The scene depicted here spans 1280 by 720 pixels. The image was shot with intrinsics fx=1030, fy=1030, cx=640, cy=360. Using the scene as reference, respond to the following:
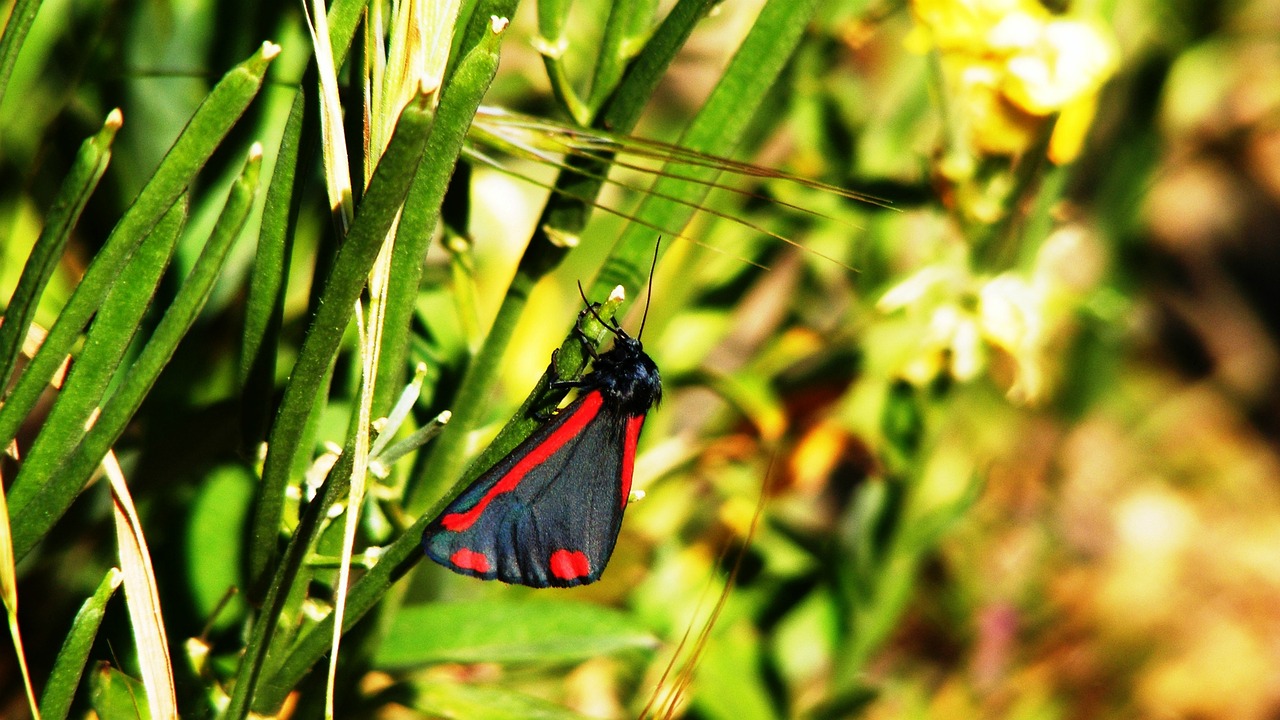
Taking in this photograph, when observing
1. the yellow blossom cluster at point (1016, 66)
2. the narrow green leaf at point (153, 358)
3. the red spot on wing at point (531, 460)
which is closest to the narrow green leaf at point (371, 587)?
the red spot on wing at point (531, 460)

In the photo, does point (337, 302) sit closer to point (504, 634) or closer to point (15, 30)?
point (15, 30)

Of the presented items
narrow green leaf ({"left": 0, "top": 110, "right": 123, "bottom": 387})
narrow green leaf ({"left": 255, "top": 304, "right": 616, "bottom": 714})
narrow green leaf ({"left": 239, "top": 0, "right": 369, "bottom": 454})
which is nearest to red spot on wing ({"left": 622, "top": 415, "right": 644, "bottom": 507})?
narrow green leaf ({"left": 255, "top": 304, "right": 616, "bottom": 714})

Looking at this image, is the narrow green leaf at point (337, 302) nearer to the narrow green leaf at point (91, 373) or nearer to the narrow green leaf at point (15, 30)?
the narrow green leaf at point (91, 373)

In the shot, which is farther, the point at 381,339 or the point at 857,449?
the point at 857,449

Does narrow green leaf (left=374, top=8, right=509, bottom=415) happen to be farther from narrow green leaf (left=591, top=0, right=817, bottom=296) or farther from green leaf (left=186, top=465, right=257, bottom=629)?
green leaf (left=186, top=465, right=257, bottom=629)

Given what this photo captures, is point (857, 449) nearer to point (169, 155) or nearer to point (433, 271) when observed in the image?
point (433, 271)

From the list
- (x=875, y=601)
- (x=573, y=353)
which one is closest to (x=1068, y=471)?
(x=875, y=601)
